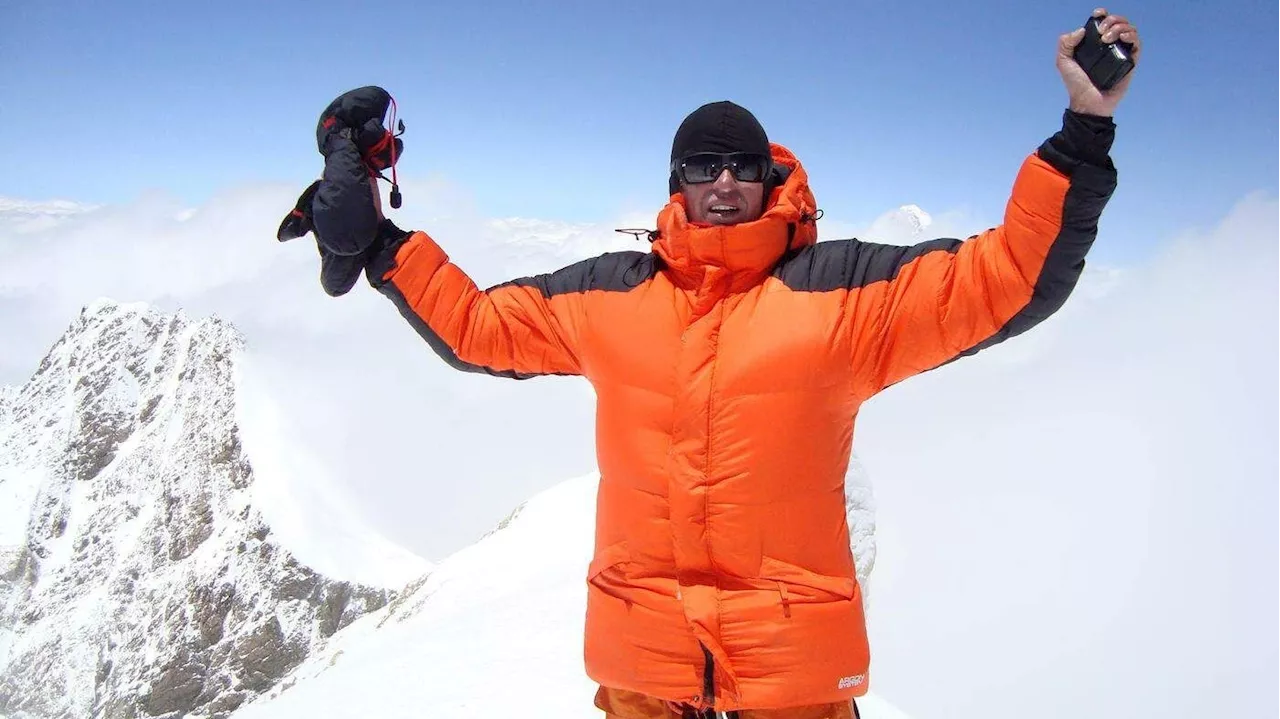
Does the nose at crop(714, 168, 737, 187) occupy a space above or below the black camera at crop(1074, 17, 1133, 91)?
above

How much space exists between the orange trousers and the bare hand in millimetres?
2751

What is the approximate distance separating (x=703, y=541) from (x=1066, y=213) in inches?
78.7

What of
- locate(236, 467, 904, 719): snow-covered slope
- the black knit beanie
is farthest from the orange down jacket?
locate(236, 467, 904, 719): snow-covered slope

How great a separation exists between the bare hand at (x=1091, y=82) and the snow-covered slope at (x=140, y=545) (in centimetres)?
4813

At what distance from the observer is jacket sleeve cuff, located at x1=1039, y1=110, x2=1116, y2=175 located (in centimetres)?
271

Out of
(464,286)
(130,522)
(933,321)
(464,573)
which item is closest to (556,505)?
(464,573)

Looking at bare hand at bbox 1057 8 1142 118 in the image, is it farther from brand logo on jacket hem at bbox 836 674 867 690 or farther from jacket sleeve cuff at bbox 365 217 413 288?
jacket sleeve cuff at bbox 365 217 413 288

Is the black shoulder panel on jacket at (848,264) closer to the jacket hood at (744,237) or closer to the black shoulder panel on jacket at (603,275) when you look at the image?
the jacket hood at (744,237)

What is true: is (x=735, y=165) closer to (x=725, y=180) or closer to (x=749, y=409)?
(x=725, y=180)

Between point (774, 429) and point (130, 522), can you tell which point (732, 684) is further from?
point (130, 522)

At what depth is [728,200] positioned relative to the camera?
3.58 metres

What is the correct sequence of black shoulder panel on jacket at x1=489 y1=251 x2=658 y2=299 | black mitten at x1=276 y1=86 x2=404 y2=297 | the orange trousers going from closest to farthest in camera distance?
the orange trousers → black shoulder panel on jacket at x1=489 y1=251 x2=658 y2=299 → black mitten at x1=276 y1=86 x2=404 y2=297

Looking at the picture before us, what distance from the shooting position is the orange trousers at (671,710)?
3330 mm

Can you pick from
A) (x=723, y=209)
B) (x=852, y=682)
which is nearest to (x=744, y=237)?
(x=723, y=209)
